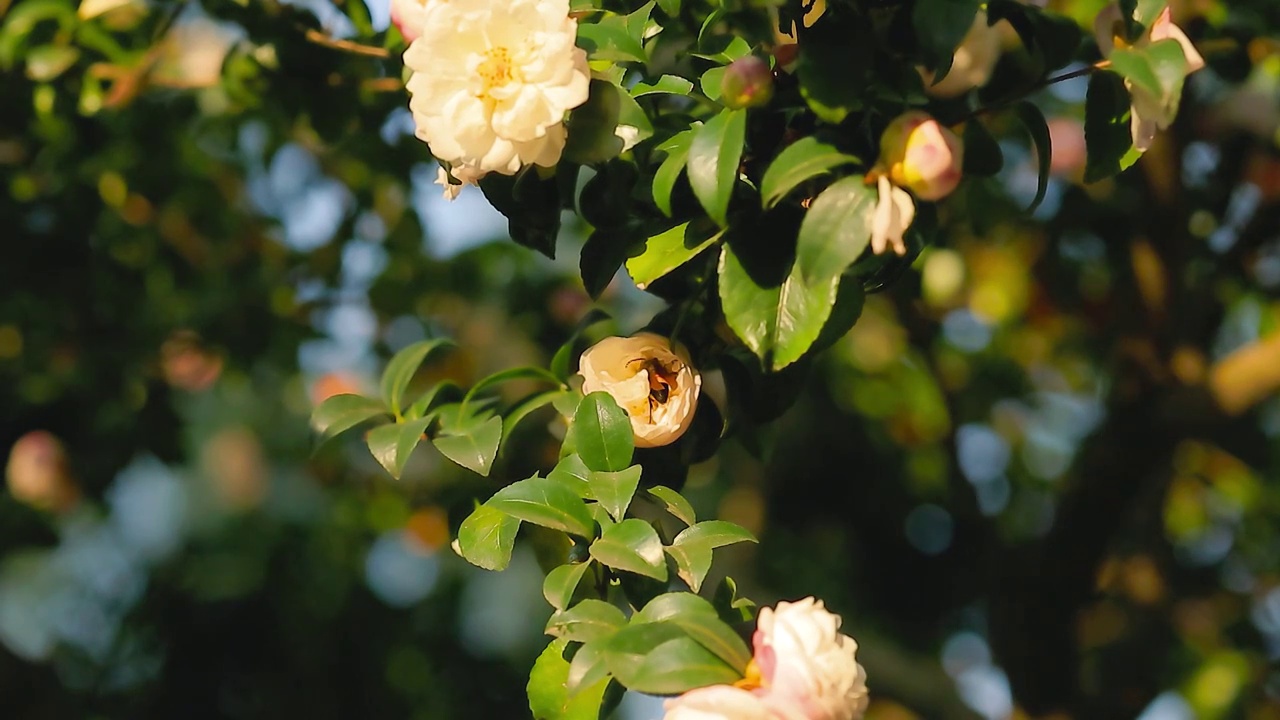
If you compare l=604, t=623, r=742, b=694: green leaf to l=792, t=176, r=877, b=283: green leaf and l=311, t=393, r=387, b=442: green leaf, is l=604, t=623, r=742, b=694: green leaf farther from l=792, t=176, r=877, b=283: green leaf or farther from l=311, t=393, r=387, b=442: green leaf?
l=311, t=393, r=387, b=442: green leaf

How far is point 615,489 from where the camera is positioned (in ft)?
2.14

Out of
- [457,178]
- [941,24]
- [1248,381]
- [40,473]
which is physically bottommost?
[40,473]

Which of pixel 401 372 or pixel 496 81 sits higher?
pixel 496 81

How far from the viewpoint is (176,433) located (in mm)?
1597

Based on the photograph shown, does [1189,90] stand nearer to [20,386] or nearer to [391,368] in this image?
[391,368]

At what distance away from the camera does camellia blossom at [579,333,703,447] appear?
72 cm

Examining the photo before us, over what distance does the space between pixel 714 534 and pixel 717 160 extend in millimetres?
199

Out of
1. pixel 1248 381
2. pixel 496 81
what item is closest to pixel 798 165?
pixel 496 81

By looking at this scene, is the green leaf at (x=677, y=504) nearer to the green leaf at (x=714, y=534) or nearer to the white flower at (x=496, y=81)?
the green leaf at (x=714, y=534)

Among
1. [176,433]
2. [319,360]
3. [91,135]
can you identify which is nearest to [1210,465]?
[319,360]

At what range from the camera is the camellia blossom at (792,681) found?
1.69 ft

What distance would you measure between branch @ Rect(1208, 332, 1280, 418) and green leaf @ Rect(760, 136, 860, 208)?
2.89 feet

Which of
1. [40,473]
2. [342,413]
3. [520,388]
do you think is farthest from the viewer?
[40,473]

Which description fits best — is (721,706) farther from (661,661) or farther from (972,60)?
(972,60)
